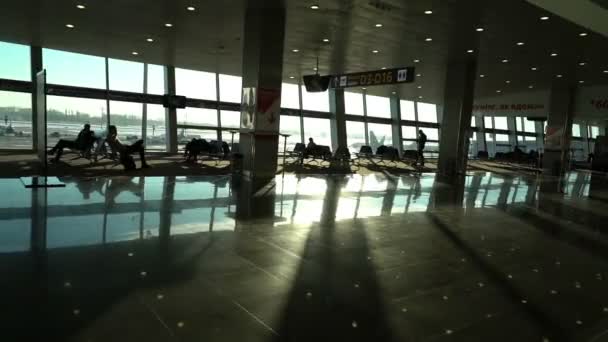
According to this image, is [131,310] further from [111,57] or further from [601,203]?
[111,57]

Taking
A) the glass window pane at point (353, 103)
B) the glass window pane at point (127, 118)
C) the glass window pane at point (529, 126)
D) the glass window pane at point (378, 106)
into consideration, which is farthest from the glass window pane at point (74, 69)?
the glass window pane at point (529, 126)

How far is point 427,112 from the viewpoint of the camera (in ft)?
90.0

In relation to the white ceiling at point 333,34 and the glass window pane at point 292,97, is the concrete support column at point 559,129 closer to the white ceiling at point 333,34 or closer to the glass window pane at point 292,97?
the white ceiling at point 333,34

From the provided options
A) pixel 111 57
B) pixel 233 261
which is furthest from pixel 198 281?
pixel 111 57

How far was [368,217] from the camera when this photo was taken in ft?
20.0

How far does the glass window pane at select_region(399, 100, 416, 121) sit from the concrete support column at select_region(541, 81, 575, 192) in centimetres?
839

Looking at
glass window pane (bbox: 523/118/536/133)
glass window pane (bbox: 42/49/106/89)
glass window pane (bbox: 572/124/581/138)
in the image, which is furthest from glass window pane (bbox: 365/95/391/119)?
glass window pane (bbox: 572/124/581/138)

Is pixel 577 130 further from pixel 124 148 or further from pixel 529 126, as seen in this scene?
pixel 124 148

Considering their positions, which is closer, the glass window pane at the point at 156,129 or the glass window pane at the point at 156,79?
the glass window pane at the point at 156,79

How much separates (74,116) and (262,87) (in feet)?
37.0

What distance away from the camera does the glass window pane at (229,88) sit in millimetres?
19781

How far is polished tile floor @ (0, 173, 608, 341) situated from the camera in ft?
8.47

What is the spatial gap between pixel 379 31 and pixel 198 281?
8616 millimetres

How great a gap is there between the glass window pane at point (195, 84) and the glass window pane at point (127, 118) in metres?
1.91
